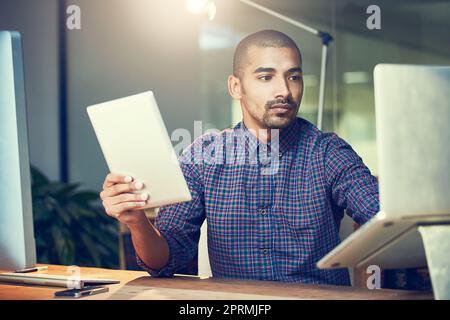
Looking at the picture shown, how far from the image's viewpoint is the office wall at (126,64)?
381cm

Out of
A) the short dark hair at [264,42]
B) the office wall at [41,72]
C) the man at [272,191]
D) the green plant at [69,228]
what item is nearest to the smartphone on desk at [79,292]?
the man at [272,191]

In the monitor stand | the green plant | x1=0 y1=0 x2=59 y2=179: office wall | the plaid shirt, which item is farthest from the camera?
x1=0 y1=0 x2=59 y2=179: office wall

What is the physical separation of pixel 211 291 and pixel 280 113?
57 cm

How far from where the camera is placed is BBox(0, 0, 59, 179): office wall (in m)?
3.71

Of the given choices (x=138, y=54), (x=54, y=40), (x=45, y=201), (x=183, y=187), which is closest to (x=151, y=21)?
(x=138, y=54)

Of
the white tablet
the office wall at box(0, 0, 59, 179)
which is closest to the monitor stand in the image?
the white tablet

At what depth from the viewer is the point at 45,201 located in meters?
3.28

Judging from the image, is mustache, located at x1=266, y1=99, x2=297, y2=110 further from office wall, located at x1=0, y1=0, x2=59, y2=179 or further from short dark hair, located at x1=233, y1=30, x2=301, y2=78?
office wall, located at x1=0, y1=0, x2=59, y2=179

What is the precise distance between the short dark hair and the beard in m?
0.15

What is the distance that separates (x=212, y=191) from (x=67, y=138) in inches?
90.1

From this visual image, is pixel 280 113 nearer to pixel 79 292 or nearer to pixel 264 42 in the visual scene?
pixel 264 42

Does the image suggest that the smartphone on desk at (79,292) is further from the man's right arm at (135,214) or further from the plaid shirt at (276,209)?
the plaid shirt at (276,209)

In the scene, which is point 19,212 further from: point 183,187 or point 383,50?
point 383,50

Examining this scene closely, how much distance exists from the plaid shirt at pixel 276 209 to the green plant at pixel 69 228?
1624 mm
